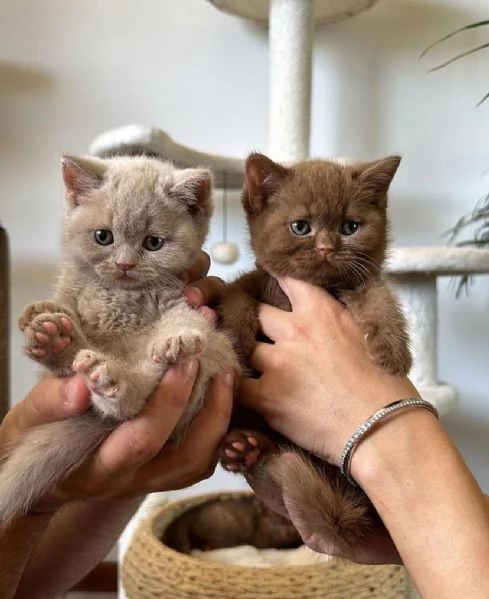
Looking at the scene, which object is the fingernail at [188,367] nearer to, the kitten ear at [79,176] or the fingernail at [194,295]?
the fingernail at [194,295]

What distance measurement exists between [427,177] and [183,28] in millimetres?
947

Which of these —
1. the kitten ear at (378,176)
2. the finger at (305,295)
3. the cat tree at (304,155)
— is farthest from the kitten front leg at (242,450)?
the cat tree at (304,155)

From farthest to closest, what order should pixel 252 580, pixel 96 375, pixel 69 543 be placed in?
pixel 252 580, pixel 69 543, pixel 96 375

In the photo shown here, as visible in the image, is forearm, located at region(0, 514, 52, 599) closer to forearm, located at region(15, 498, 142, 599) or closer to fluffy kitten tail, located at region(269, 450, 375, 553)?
forearm, located at region(15, 498, 142, 599)

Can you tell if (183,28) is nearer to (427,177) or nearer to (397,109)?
(397,109)

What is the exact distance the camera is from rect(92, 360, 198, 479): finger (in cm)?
75

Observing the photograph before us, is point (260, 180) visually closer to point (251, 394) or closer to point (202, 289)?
point (202, 289)

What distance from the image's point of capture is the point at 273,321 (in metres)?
0.93

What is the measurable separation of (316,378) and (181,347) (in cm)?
23

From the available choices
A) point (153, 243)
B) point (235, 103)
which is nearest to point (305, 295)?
point (153, 243)

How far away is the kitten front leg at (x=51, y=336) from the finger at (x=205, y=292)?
0.17m

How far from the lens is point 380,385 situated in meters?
0.85

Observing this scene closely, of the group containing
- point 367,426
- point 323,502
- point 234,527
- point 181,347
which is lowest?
point 234,527

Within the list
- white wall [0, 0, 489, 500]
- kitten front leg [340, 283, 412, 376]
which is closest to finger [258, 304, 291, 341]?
kitten front leg [340, 283, 412, 376]
